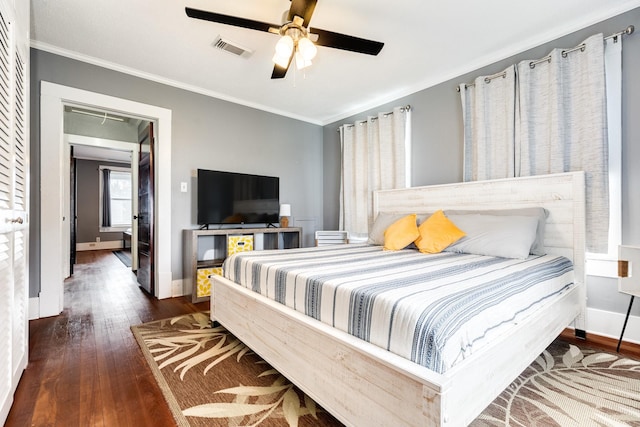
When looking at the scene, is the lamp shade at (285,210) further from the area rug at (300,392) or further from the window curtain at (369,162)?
the area rug at (300,392)

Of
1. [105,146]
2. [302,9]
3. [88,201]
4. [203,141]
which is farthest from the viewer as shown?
[88,201]

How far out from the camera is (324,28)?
240cm

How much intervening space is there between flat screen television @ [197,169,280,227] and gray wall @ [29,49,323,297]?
0.66 ft

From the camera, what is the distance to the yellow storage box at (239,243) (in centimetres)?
334

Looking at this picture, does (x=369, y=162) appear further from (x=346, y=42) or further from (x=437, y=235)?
(x=346, y=42)

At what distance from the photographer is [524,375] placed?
168 centimetres

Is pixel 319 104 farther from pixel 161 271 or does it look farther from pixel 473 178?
pixel 161 271

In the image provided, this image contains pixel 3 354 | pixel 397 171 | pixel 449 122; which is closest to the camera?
pixel 3 354

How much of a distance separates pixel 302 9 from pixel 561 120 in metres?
2.22

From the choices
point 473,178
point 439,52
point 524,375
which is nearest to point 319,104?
point 439,52

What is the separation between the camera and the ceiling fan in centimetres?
174

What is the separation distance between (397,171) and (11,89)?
327cm

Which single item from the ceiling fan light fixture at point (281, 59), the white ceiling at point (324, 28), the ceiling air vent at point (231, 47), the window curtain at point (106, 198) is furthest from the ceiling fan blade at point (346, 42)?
the window curtain at point (106, 198)

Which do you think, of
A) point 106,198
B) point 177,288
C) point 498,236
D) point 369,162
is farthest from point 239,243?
point 106,198
